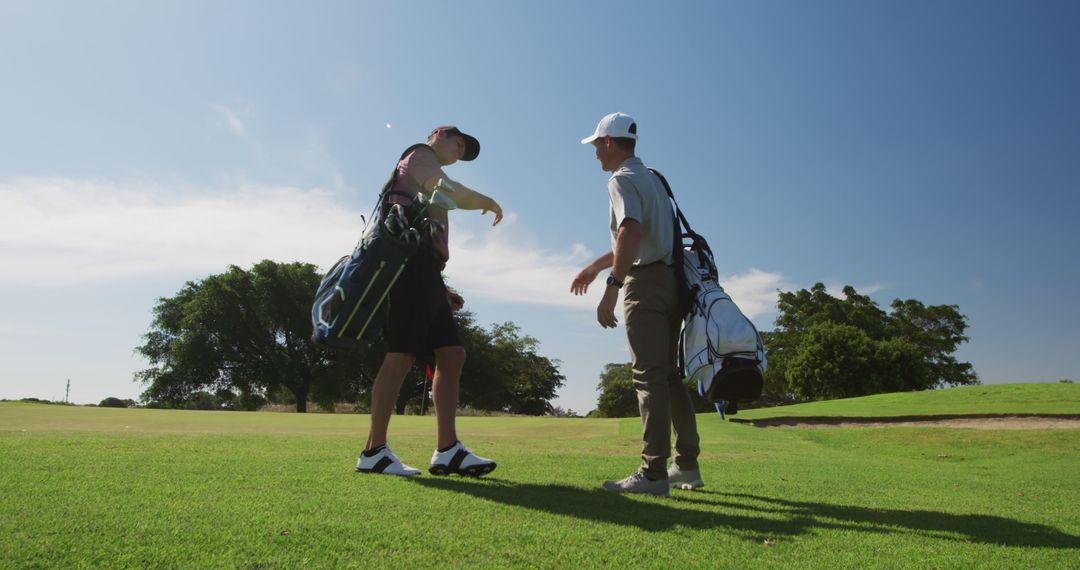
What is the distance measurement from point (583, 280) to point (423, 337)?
1221mm

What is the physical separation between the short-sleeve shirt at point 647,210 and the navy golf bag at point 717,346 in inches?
6.9

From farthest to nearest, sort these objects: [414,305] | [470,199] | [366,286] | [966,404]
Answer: [966,404]
[470,199]
[414,305]
[366,286]

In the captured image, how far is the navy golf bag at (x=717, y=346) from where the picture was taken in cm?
385

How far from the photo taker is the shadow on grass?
2.89 metres

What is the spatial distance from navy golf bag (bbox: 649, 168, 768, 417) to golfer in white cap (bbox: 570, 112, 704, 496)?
0.12 meters

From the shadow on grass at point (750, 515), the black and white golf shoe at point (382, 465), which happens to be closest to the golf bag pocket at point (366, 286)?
the black and white golf shoe at point (382, 465)

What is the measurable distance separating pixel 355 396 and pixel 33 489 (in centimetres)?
4489

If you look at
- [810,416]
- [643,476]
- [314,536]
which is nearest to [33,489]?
[314,536]

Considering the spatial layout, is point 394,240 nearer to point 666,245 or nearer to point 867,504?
point 666,245

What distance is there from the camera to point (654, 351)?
410 centimetres

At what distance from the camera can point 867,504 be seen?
3910 mm

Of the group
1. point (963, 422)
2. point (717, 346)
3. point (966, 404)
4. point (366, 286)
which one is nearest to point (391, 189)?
point (366, 286)

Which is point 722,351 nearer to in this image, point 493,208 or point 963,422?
point 493,208

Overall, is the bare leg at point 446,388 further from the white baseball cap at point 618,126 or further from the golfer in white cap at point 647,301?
the white baseball cap at point 618,126
